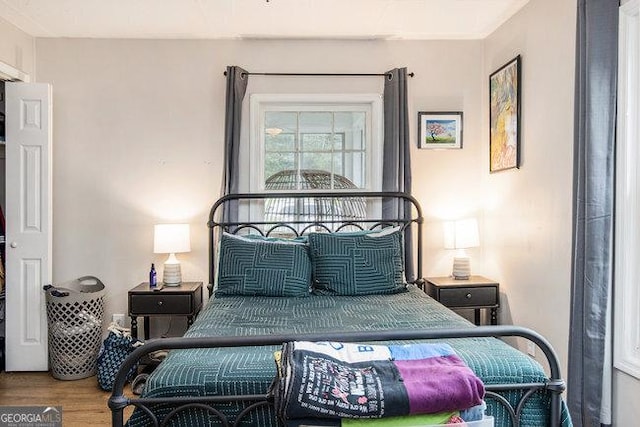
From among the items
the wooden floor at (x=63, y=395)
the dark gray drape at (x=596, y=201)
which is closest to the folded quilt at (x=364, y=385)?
the dark gray drape at (x=596, y=201)

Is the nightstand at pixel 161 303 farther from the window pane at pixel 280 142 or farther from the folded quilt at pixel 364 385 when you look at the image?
the folded quilt at pixel 364 385

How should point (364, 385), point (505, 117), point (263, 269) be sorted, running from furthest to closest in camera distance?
point (505, 117)
point (263, 269)
point (364, 385)

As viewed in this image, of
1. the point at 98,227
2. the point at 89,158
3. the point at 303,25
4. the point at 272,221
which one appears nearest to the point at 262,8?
the point at 303,25

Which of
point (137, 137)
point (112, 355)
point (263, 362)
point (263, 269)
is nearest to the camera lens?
point (263, 362)

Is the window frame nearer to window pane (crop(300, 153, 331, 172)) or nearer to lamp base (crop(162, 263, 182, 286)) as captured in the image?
window pane (crop(300, 153, 331, 172))

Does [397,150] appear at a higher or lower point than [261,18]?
lower

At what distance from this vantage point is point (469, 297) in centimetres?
338

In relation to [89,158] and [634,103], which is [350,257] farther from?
[89,158]

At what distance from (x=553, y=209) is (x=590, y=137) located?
2.08 feet

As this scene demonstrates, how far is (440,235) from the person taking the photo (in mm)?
3783

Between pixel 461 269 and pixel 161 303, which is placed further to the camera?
pixel 461 269

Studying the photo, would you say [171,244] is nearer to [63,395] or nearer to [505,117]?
[63,395]

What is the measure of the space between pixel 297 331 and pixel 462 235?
6.15ft

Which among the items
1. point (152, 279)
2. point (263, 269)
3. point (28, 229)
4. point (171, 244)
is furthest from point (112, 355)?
point (263, 269)
